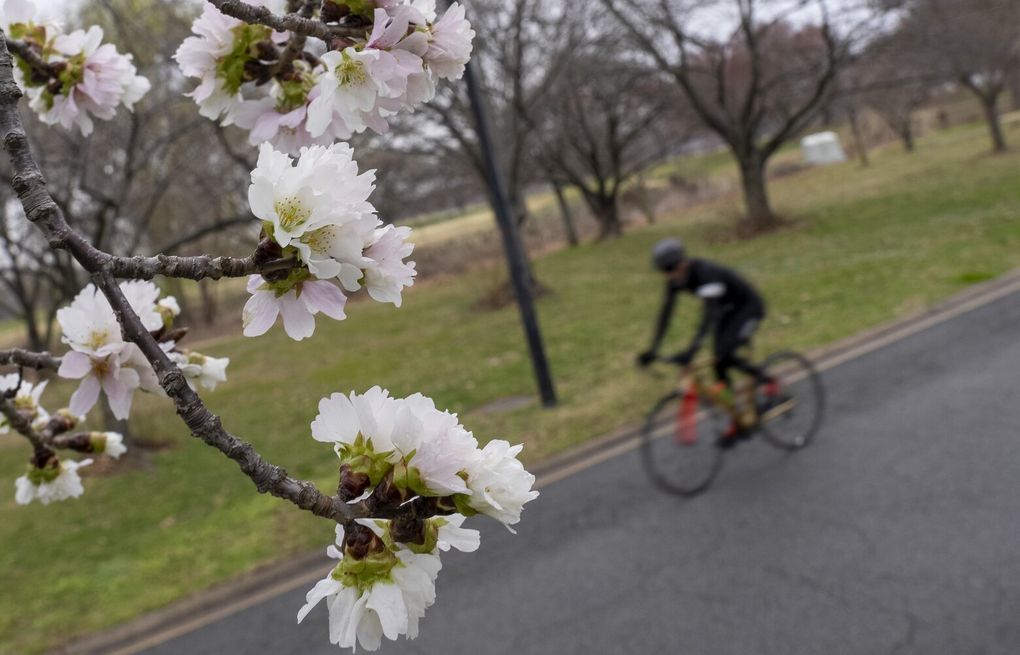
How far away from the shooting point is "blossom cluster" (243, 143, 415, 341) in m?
0.82

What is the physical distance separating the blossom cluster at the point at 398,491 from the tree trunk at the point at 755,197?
21888 millimetres

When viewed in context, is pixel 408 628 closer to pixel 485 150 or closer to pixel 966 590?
pixel 966 590

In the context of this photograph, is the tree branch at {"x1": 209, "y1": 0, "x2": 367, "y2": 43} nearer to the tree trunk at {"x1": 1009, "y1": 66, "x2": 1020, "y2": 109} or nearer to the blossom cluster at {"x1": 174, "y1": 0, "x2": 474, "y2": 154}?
the blossom cluster at {"x1": 174, "y1": 0, "x2": 474, "y2": 154}

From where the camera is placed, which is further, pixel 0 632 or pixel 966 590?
pixel 0 632

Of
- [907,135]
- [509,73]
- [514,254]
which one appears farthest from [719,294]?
[907,135]

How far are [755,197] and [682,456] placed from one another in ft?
53.2

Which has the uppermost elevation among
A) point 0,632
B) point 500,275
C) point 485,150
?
point 485,150

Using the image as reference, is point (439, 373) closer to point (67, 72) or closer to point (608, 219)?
point (67, 72)

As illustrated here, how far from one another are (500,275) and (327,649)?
1261 centimetres

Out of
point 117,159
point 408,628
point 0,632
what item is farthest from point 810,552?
point 117,159

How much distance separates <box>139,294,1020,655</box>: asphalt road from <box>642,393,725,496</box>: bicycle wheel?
142 mm

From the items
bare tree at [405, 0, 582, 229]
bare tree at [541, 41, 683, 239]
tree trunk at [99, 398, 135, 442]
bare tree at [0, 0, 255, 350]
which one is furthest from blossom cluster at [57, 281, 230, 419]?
bare tree at [541, 41, 683, 239]

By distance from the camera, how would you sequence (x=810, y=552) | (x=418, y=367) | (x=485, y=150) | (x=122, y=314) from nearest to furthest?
(x=122, y=314)
(x=810, y=552)
(x=485, y=150)
(x=418, y=367)

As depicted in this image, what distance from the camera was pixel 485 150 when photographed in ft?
30.2
